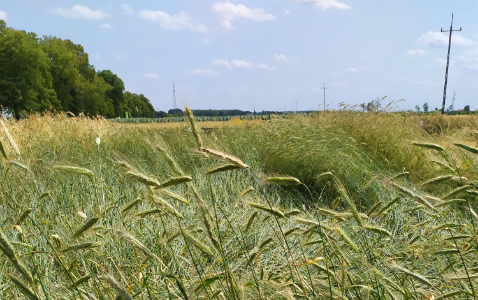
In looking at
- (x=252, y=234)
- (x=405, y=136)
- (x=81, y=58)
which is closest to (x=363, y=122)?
(x=405, y=136)

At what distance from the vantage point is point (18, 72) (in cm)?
2978

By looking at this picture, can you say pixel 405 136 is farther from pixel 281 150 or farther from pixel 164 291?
pixel 164 291

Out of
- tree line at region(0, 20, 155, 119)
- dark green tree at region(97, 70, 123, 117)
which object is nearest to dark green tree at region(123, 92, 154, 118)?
dark green tree at region(97, 70, 123, 117)

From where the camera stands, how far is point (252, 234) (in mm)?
3160

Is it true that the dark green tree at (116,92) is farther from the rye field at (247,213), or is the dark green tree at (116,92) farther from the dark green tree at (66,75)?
the rye field at (247,213)

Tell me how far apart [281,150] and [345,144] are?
1.12 metres

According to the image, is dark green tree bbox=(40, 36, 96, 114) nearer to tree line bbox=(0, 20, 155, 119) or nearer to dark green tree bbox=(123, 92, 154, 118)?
tree line bbox=(0, 20, 155, 119)

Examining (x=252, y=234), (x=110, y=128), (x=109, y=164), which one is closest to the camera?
(x=252, y=234)

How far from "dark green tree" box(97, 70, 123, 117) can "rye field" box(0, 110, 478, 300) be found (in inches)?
2245

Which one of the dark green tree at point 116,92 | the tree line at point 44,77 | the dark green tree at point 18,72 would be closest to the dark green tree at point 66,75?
the tree line at point 44,77

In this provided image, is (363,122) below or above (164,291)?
above

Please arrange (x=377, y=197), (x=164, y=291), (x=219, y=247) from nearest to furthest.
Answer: (x=219, y=247) → (x=164, y=291) → (x=377, y=197)

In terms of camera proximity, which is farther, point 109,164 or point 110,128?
point 110,128

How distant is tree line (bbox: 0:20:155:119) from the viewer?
29.4m
